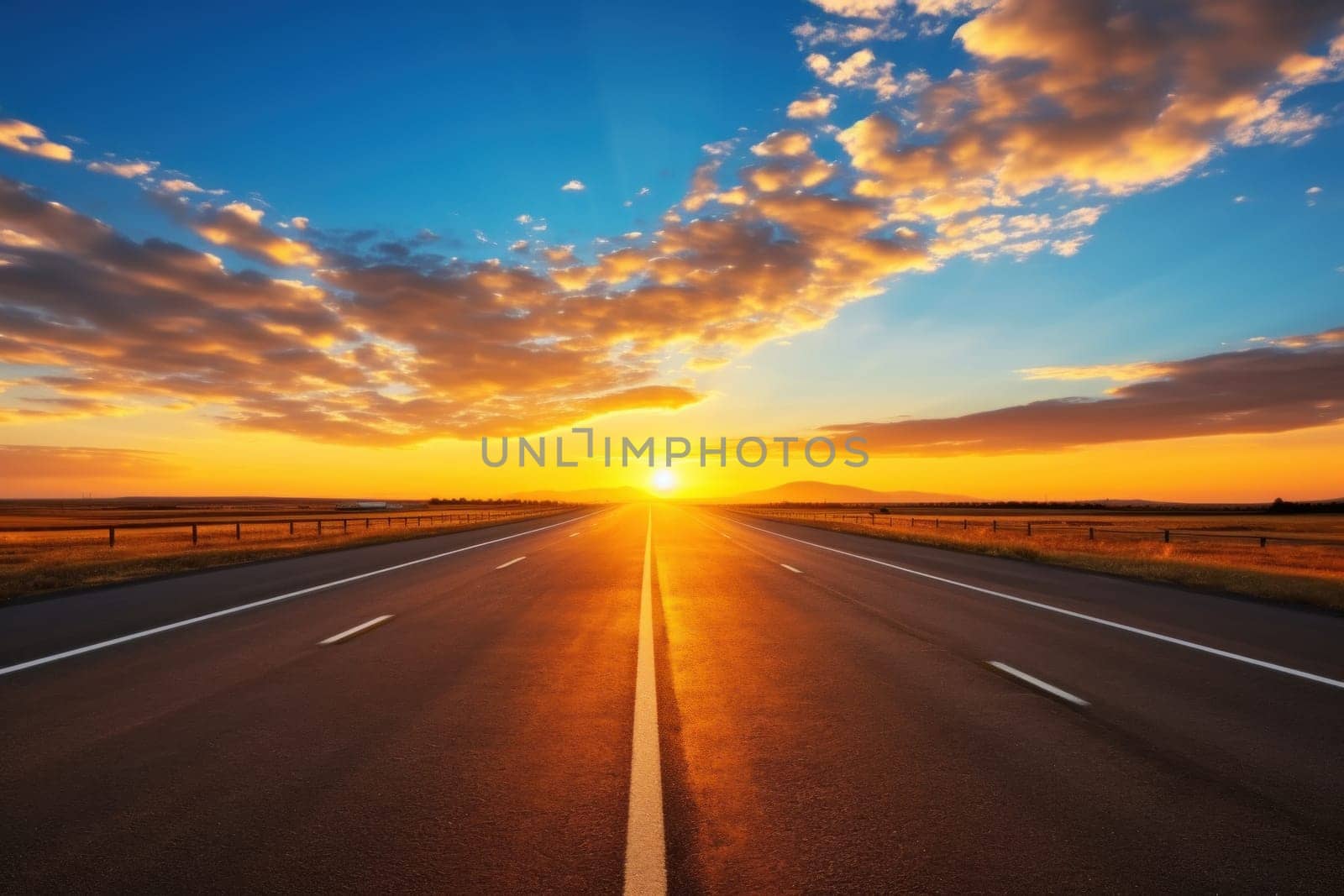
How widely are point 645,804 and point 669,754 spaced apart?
911 mm

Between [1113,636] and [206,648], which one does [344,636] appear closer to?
[206,648]

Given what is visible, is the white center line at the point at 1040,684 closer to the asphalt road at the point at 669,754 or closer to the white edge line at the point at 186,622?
the asphalt road at the point at 669,754

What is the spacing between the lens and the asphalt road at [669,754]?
3502 millimetres

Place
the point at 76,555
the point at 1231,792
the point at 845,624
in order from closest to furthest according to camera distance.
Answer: the point at 1231,792 → the point at 845,624 → the point at 76,555

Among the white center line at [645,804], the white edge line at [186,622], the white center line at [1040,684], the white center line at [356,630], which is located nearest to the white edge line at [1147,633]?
the white center line at [1040,684]

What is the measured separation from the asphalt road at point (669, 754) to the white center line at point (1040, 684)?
0.05 meters

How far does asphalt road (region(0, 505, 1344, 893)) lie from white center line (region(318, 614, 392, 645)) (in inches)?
3.3

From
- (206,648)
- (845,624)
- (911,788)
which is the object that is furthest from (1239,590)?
(206,648)

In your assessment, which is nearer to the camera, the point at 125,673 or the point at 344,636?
the point at 125,673

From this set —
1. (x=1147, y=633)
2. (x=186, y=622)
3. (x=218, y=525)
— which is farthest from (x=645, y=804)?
(x=218, y=525)

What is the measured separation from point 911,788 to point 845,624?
6250mm

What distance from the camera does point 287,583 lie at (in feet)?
52.4

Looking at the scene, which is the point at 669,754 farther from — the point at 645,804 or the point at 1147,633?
the point at 1147,633

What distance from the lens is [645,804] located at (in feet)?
13.6
